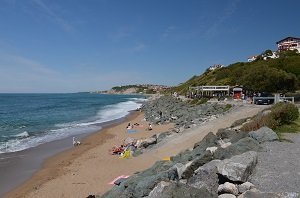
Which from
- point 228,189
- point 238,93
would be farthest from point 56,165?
point 238,93

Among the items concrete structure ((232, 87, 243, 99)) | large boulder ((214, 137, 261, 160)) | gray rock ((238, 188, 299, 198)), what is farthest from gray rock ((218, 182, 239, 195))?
concrete structure ((232, 87, 243, 99))

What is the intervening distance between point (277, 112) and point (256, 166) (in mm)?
6668

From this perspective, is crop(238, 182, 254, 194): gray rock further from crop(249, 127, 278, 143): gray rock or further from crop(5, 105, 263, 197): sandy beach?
crop(5, 105, 263, 197): sandy beach

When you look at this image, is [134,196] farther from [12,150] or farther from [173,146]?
[12,150]

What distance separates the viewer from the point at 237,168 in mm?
7105

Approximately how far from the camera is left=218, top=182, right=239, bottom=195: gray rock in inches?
263

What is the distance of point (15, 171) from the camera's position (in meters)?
17.6

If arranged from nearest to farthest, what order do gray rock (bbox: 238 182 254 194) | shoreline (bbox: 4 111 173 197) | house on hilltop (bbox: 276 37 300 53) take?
gray rock (bbox: 238 182 254 194) → shoreline (bbox: 4 111 173 197) → house on hilltop (bbox: 276 37 300 53)

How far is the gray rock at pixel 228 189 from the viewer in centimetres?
668

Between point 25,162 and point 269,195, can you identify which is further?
point 25,162

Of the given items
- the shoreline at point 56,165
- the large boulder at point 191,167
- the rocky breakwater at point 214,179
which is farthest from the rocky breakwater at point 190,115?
the large boulder at point 191,167

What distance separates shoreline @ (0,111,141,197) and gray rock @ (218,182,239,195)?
10800mm

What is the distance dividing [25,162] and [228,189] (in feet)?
52.3

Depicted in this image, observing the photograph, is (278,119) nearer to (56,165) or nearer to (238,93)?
(56,165)
